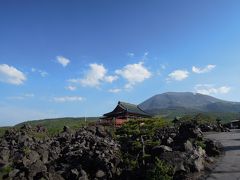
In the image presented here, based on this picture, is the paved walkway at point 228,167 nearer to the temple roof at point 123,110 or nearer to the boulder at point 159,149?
the boulder at point 159,149

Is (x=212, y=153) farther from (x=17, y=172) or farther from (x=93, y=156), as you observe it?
(x=17, y=172)

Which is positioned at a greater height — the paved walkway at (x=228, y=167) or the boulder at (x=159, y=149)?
the boulder at (x=159, y=149)

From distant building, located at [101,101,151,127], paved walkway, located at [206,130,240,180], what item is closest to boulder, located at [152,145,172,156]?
paved walkway, located at [206,130,240,180]

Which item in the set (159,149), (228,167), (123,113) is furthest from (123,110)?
(228,167)

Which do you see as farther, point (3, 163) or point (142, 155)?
point (3, 163)

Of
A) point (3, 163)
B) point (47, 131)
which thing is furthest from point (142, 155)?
point (47, 131)

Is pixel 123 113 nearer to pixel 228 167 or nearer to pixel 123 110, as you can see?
pixel 123 110

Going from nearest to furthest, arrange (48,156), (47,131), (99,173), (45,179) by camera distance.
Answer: (45,179) → (99,173) → (48,156) → (47,131)

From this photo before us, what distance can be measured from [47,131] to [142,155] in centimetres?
2787

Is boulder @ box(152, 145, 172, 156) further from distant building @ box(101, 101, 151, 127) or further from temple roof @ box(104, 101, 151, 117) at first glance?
temple roof @ box(104, 101, 151, 117)

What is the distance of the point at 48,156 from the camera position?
29.8 metres

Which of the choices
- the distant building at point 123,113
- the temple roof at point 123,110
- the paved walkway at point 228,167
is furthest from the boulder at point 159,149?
the temple roof at point 123,110

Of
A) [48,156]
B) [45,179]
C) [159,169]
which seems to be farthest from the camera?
[48,156]

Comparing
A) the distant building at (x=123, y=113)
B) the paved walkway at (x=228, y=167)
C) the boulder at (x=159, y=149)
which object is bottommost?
the paved walkway at (x=228, y=167)
